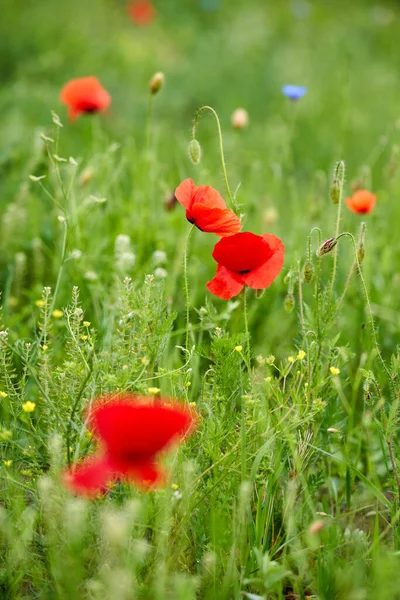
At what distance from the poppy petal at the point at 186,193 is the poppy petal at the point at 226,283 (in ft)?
0.47

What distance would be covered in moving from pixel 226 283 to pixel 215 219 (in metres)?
0.13

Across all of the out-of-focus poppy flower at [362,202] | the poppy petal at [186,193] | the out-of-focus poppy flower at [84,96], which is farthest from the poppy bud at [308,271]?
the out-of-focus poppy flower at [84,96]

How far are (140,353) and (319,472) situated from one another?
418mm

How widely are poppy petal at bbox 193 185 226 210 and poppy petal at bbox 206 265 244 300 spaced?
0.41 ft

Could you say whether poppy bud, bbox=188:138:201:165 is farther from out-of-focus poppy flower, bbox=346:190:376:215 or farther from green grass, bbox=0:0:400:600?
out-of-focus poppy flower, bbox=346:190:376:215

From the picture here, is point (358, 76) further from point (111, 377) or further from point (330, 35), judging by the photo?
point (111, 377)

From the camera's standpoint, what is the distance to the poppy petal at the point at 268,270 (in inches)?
52.3

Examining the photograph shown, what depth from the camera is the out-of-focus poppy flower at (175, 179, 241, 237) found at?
1285 mm

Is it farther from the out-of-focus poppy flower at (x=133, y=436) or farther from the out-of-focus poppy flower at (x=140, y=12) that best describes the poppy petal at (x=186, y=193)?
the out-of-focus poppy flower at (x=140, y=12)

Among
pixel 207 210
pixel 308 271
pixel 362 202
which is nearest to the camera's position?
pixel 207 210

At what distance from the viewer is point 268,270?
4.40 ft

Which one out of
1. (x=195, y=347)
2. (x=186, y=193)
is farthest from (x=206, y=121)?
(x=186, y=193)

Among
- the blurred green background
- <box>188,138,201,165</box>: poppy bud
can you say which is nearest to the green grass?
the blurred green background

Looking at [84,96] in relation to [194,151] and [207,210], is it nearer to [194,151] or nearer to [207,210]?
[194,151]
